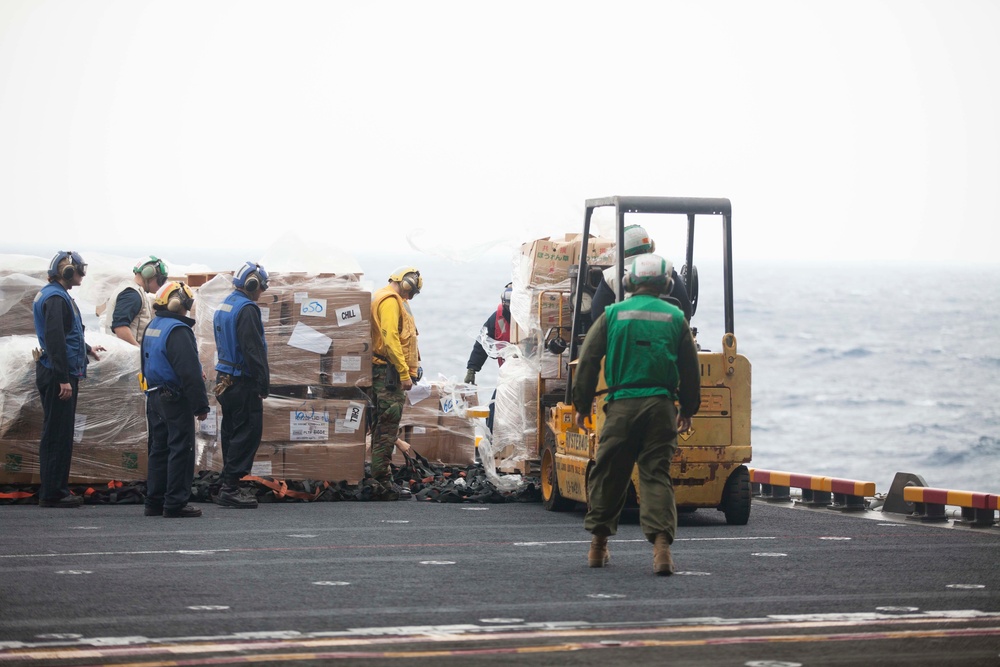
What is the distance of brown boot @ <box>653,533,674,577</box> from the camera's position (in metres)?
8.00

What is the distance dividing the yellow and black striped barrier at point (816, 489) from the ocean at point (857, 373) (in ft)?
11.4

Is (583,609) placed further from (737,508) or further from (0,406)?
(0,406)

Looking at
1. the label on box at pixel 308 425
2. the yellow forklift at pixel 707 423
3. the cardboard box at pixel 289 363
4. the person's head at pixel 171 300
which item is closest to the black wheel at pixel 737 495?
the yellow forklift at pixel 707 423

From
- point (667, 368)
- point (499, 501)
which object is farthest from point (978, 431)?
point (667, 368)

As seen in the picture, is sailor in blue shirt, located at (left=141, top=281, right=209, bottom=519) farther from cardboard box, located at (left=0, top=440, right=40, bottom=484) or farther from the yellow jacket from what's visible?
the yellow jacket

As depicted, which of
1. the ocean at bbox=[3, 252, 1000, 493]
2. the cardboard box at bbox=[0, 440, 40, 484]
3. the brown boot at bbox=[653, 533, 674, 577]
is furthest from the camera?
the ocean at bbox=[3, 252, 1000, 493]

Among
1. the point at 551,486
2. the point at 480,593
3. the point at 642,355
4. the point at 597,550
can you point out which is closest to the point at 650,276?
the point at 642,355

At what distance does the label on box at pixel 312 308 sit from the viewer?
13.1 meters

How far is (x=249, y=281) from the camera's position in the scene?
39.3 ft

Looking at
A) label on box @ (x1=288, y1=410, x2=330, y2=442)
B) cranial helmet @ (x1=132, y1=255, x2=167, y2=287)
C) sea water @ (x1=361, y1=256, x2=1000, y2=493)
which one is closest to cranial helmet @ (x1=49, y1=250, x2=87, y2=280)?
cranial helmet @ (x1=132, y1=255, x2=167, y2=287)

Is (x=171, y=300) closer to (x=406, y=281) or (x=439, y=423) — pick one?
(x=406, y=281)

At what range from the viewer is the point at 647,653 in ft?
18.9

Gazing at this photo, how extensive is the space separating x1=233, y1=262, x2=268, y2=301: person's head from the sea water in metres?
9.71

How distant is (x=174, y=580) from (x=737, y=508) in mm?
4704
